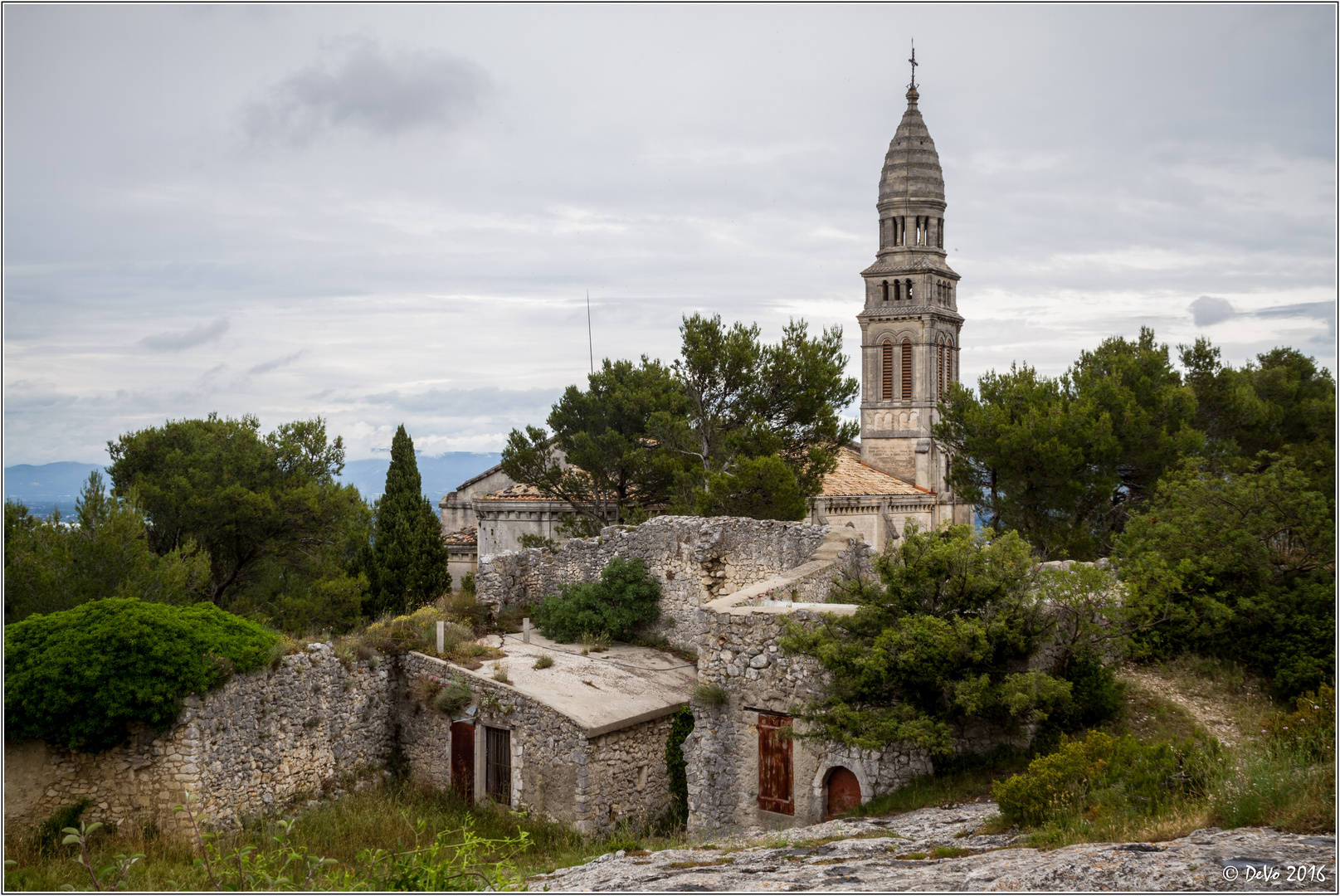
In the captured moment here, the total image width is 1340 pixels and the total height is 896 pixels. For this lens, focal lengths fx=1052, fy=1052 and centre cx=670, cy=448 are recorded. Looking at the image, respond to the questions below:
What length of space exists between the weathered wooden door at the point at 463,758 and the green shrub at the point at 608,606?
399 centimetres

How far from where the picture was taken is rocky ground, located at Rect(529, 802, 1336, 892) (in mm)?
6590

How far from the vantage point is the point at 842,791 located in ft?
41.8

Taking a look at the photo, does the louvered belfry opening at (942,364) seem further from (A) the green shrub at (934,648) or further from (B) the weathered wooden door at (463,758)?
(B) the weathered wooden door at (463,758)

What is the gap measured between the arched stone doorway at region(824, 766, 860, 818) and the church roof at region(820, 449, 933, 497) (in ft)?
80.5

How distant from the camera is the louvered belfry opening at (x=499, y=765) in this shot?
1461 cm

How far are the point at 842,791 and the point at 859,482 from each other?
100 feet

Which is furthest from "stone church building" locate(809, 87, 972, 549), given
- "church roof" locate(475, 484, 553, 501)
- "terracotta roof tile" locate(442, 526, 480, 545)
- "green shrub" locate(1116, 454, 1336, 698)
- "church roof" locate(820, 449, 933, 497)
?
"green shrub" locate(1116, 454, 1336, 698)

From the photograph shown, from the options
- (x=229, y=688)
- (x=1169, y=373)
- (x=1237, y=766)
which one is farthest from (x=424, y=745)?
(x=1169, y=373)

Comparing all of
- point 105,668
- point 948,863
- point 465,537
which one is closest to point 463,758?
point 105,668

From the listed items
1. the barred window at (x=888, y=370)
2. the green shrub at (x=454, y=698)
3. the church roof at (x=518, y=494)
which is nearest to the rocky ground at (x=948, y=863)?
the green shrub at (x=454, y=698)

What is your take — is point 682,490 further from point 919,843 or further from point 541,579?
point 919,843

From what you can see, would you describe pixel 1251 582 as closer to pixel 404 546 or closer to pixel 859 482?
pixel 404 546

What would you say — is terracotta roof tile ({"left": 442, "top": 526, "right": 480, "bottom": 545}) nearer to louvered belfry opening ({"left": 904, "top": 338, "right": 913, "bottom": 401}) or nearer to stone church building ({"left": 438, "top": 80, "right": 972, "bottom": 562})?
stone church building ({"left": 438, "top": 80, "right": 972, "bottom": 562})

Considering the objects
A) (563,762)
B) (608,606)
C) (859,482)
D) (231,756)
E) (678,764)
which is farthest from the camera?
(859,482)
